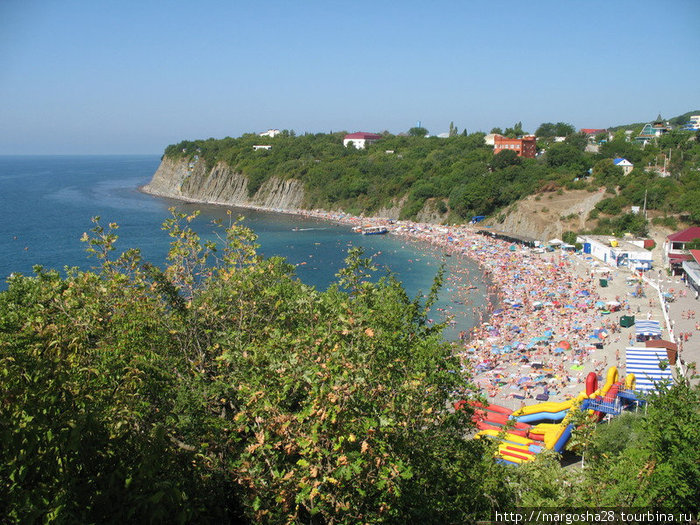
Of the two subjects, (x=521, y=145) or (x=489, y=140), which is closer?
(x=521, y=145)

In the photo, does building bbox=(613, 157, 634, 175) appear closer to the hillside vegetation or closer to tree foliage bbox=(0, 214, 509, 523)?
the hillside vegetation

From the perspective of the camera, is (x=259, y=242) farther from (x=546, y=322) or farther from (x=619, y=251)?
(x=546, y=322)

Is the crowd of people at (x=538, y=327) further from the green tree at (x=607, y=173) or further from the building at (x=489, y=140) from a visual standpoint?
the building at (x=489, y=140)

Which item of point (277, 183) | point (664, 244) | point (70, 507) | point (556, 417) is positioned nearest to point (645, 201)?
point (664, 244)

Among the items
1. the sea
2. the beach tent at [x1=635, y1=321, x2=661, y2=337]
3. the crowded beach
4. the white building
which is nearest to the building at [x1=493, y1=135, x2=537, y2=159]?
the white building

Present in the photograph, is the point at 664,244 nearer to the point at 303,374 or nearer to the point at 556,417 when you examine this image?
the point at 556,417

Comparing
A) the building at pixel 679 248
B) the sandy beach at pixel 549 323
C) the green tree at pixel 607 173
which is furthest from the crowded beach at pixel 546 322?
the green tree at pixel 607 173

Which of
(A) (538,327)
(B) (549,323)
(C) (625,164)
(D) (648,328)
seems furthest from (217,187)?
(D) (648,328)
